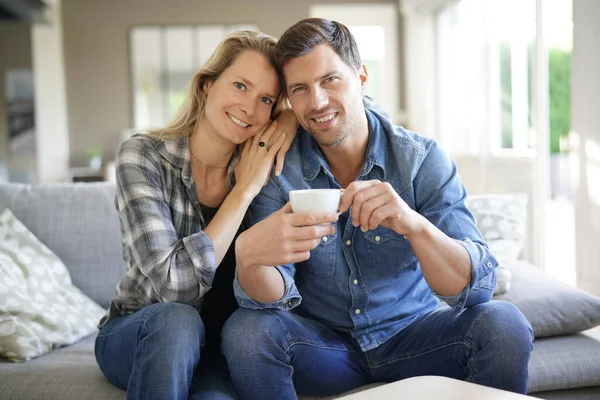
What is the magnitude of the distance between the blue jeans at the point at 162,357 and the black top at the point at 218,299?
0.35ft

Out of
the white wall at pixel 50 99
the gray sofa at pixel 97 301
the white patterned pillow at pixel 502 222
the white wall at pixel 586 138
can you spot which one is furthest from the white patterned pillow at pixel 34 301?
the white wall at pixel 50 99

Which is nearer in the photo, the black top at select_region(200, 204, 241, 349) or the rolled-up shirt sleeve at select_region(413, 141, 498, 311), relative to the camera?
the rolled-up shirt sleeve at select_region(413, 141, 498, 311)

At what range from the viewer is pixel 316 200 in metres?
1.23

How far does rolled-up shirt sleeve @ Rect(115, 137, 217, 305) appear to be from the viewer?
1520 millimetres

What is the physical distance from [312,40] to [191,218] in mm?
569

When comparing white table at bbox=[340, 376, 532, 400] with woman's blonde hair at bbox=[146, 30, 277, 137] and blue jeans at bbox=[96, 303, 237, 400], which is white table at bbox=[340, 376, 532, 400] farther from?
woman's blonde hair at bbox=[146, 30, 277, 137]

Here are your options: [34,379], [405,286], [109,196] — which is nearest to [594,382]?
[405,286]

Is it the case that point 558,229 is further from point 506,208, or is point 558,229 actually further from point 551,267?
point 506,208

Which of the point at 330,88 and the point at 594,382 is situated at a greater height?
the point at 330,88

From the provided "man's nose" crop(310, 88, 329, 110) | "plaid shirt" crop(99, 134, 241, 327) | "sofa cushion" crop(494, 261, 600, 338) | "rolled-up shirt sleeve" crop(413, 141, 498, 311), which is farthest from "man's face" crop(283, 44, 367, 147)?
"sofa cushion" crop(494, 261, 600, 338)

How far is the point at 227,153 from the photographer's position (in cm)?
A: 184

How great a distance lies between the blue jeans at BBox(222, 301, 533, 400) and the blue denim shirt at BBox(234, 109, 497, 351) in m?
0.06

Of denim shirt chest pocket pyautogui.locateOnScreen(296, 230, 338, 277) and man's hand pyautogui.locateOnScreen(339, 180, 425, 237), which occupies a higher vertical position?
man's hand pyautogui.locateOnScreen(339, 180, 425, 237)

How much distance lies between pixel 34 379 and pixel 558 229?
282 centimetres
